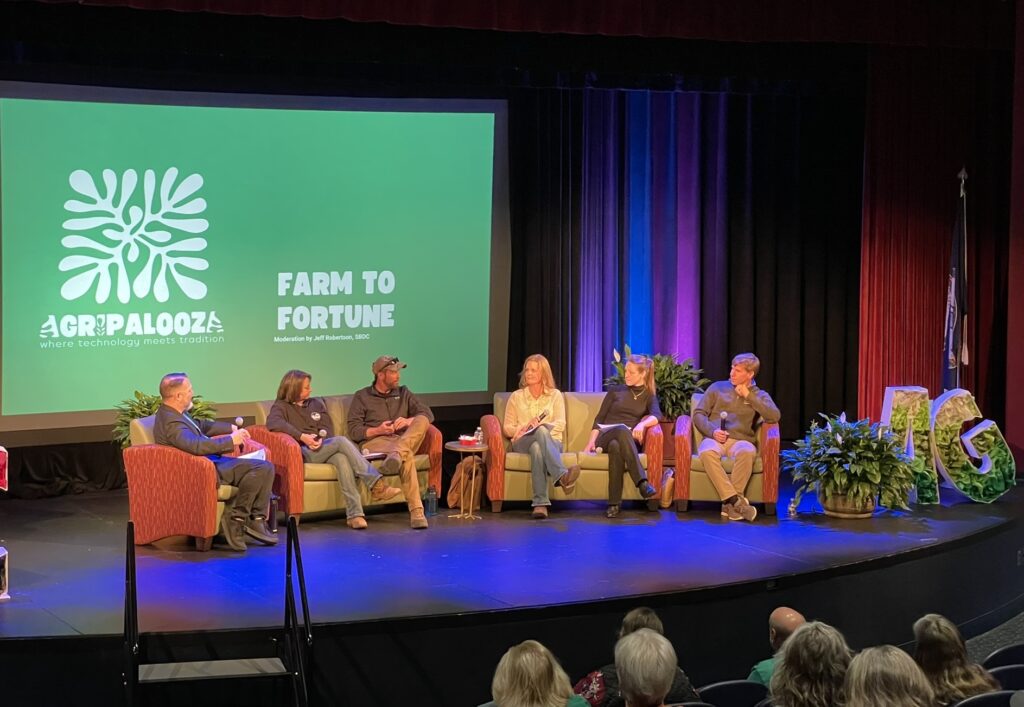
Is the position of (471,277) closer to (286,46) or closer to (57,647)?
(286,46)

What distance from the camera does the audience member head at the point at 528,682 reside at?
390 centimetres

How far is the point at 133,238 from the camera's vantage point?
863 centimetres

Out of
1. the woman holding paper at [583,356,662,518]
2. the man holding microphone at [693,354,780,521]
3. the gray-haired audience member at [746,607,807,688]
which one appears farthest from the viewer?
the woman holding paper at [583,356,662,518]

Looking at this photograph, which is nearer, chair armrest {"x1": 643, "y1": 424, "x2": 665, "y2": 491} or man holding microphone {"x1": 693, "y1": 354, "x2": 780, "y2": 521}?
man holding microphone {"x1": 693, "y1": 354, "x2": 780, "y2": 521}

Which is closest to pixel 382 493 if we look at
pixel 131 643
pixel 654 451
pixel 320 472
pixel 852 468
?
pixel 320 472

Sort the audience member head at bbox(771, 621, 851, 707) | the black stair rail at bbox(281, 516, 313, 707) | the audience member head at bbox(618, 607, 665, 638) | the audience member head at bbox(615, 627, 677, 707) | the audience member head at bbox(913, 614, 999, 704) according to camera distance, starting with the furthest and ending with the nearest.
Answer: the black stair rail at bbox(281, 516, 313, 707) → the audience member head at bbox(618, 607, 665, 638) → the audience member head at bbox(913, 614, 999, 704) → the audience member head at bbox(771, 621, 851, 707) → the audience member head at bbox(615, 627, 677, 707)

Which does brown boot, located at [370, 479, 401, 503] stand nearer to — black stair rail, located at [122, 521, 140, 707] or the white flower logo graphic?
the white flower logo graphic

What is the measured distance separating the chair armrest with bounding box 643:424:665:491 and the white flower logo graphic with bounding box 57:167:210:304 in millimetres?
2833

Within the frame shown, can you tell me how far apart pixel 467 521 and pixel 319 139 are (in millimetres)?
2659

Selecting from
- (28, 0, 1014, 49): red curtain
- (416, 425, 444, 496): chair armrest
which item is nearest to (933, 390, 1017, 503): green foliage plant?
(28, 0, 1014, 49): red curtain

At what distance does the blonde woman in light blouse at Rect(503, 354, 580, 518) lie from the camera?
26.4 feet

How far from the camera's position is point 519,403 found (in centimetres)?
837

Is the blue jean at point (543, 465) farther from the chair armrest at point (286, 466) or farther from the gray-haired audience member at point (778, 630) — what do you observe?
the gray-haired audience member at point (778, 630)

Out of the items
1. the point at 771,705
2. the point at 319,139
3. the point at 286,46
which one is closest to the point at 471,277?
the point at 319,139
